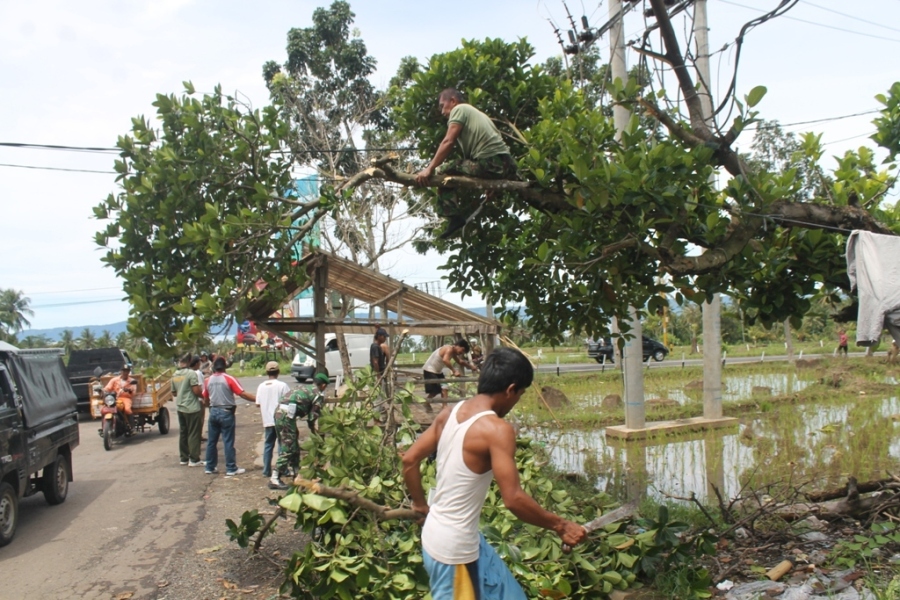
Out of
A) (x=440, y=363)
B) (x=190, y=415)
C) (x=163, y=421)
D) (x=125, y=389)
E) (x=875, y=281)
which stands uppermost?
(x=875, y=281)

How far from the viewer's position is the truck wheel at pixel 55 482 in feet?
31.0

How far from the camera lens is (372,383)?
276 inches

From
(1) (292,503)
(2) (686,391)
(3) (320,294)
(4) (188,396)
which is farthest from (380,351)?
(2) (686,391)

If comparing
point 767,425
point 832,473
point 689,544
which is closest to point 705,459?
point 832,473

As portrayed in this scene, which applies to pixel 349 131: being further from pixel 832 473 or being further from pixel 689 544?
pixel 689 544

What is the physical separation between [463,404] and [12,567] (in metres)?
5.83

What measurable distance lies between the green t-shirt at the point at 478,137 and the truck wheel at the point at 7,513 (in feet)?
19.2

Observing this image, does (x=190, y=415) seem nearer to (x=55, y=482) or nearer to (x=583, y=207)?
(x=55, y=482)

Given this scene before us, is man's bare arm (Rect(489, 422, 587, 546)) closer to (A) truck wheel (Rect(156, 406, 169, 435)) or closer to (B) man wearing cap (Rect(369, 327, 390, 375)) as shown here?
(B) man wearing cap (Rect(369, 327, 390, 375))

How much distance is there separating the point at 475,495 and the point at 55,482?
7.99 m

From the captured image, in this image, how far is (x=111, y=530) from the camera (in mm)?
8453

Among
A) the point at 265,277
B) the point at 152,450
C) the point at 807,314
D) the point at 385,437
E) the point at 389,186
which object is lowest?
the point at 152,450

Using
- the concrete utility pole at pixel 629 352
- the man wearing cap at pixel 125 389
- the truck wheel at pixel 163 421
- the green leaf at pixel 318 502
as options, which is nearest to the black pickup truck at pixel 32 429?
the green leaf at pixel 318 502

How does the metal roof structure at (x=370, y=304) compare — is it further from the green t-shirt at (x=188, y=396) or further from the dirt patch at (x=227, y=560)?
the dirt patch at (x=227, y=560)
